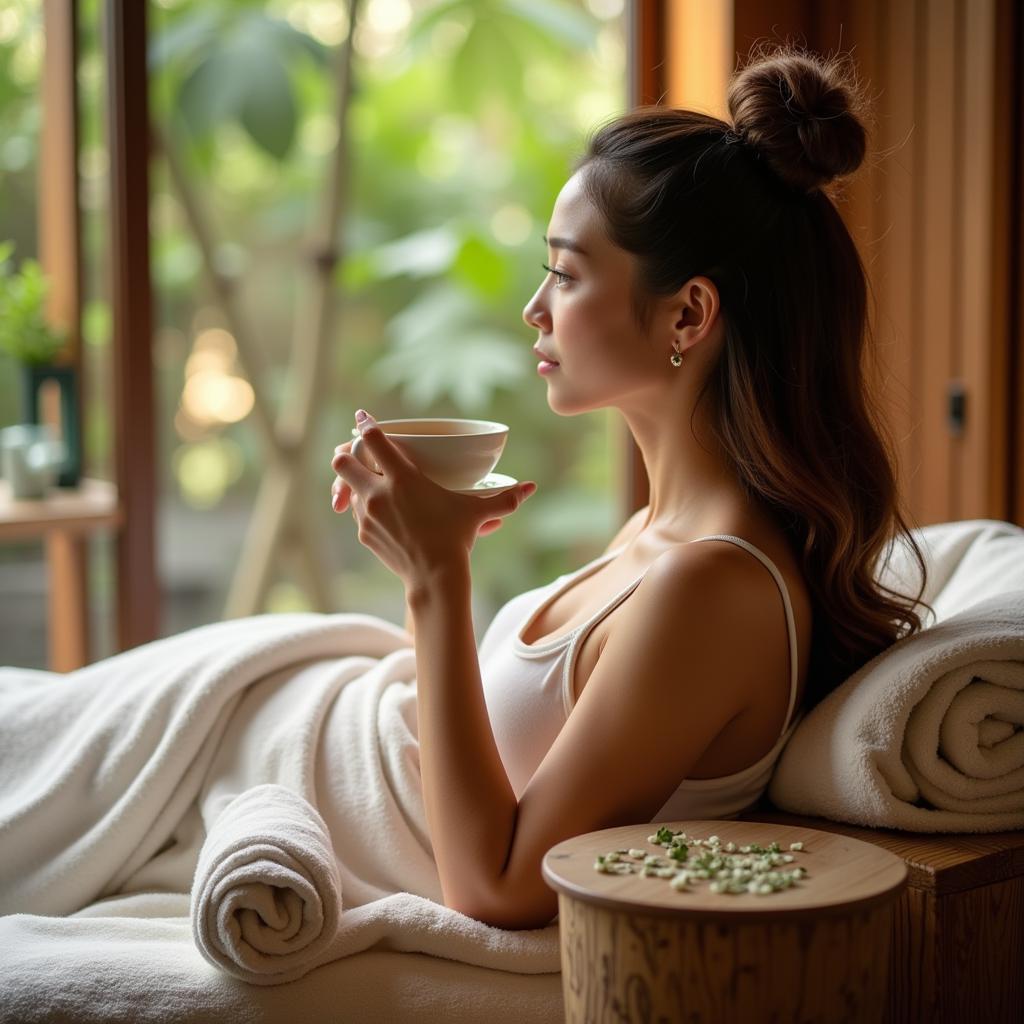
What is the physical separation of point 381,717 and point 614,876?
57 centimetres

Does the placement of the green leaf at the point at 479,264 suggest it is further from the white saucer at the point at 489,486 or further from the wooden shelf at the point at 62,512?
the white saucer at the point at 489,486

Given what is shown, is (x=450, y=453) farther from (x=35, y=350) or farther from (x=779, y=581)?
(x=35, y=350)

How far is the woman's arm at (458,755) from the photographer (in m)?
1.23

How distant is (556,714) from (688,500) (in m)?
0.29

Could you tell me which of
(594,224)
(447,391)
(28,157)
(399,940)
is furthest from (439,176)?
(399,940)

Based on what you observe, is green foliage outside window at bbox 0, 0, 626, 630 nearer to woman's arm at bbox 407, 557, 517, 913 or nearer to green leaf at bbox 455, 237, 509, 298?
green leaf at bbox 455, 237, 509, 298

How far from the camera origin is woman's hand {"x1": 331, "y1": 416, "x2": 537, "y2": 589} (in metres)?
1.27

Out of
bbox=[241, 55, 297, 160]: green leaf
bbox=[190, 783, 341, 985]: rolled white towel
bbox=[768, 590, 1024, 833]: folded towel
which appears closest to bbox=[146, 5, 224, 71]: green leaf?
bbox=[241, 55, 297, 160]: green leaf

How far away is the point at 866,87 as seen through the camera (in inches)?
97.0

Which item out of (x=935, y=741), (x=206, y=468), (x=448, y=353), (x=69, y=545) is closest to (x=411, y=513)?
(x=935, y=741)

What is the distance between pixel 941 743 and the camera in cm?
126

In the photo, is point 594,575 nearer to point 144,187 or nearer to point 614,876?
point 614,876

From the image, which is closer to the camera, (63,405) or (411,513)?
(411,513)

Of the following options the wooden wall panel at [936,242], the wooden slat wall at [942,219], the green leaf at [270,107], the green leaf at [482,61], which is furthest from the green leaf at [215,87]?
the wooden wall panel at [936,242]
